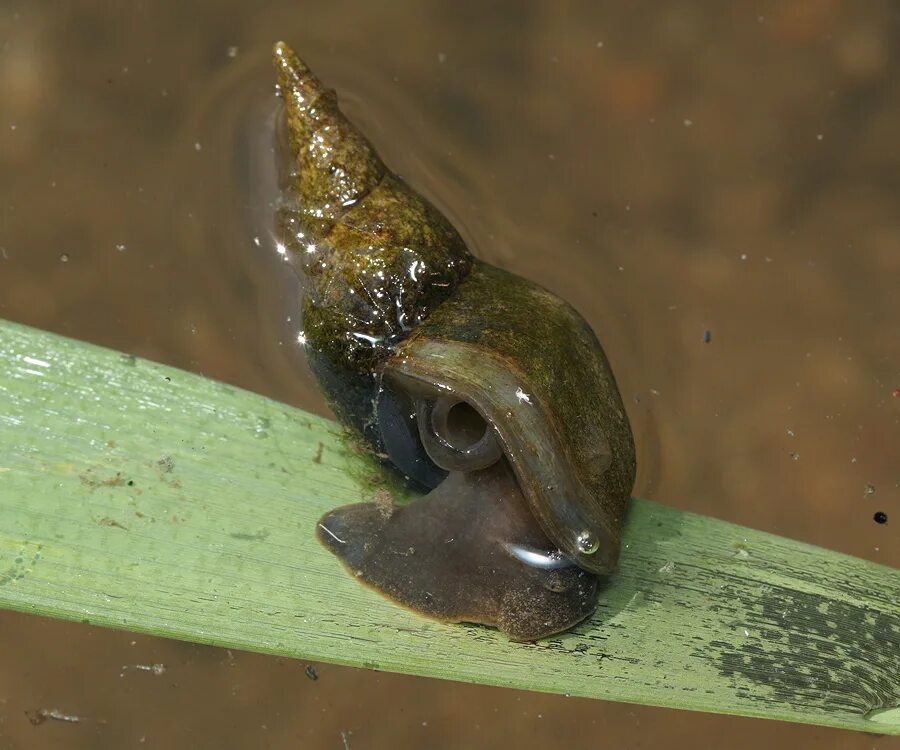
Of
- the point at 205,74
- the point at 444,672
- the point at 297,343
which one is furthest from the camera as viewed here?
the point at 205,74

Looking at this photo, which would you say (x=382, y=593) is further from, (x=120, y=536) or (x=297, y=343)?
(x=297, y=343)

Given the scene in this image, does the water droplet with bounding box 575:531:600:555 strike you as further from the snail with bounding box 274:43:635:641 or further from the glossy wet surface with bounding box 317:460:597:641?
the glossy wet surface with bounding box 317:460:597:641

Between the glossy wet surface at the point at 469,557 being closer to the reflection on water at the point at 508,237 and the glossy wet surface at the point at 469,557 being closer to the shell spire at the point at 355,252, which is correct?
the shell spire at the point at 355,252

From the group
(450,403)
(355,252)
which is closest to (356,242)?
(355,252)

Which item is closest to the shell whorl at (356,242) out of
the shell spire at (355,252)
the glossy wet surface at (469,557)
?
the shell spire at (355,252)

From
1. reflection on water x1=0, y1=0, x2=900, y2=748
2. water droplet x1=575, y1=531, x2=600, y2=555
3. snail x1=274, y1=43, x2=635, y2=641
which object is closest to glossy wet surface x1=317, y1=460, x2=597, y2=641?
snail x1=274, y1=43, x2=635, y2=641

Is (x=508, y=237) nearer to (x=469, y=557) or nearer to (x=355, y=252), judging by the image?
(x=355, y=252)

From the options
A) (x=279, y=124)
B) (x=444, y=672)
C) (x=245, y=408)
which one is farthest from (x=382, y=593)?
(x=279, y=124)
